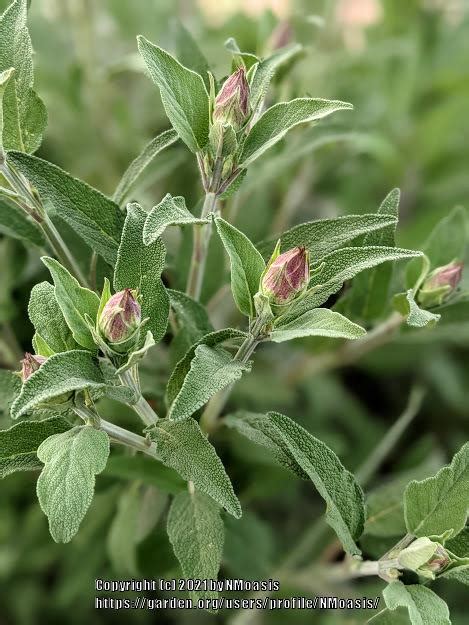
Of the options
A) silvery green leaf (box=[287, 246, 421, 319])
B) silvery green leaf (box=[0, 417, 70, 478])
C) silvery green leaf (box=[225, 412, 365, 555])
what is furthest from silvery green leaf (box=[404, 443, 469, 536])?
silvery green leaf (box=[0, 417, 70, 478])

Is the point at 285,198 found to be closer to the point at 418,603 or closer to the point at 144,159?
the point at 144,159

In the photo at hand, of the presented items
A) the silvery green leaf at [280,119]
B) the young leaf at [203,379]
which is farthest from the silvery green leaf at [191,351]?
the silvery green leaf at [280,119]

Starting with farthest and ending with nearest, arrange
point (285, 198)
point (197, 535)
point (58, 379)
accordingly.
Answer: point (285, 198), point (197, 535), point (58, 379)

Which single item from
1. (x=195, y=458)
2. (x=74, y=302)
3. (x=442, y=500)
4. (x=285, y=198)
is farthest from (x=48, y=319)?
(x=285, y=198)

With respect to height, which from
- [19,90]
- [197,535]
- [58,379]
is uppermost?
[19,90]

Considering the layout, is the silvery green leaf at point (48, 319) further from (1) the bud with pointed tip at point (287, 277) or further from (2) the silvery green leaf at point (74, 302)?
(1) the bud with pointed tip at point (287, 277)

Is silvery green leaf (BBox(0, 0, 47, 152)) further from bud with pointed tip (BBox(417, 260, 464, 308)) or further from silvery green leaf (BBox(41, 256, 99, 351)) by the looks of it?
bud with pointed tip (BBox(417, 260, 464, 308))

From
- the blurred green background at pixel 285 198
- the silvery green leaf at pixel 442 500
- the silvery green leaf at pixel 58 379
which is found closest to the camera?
the silvery green leaf at pixel 58 379
